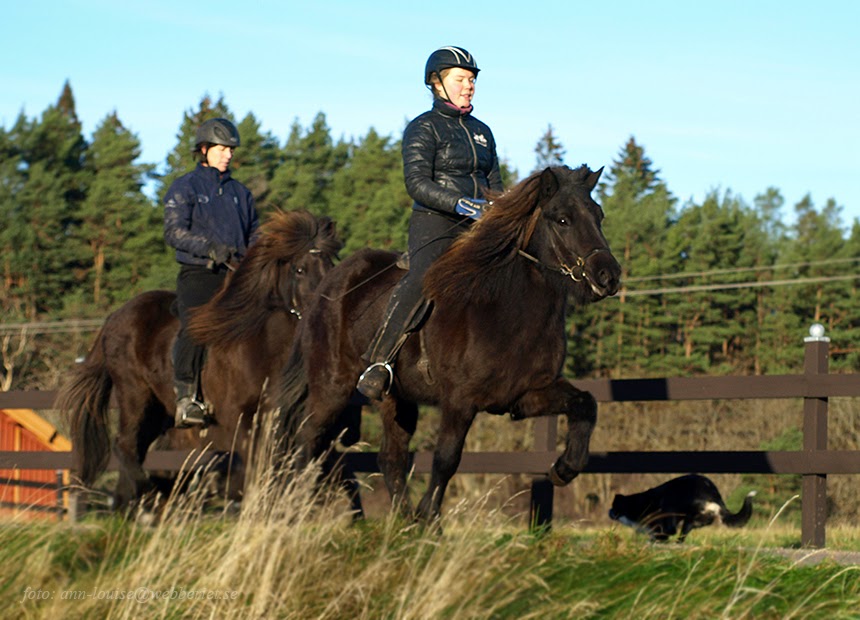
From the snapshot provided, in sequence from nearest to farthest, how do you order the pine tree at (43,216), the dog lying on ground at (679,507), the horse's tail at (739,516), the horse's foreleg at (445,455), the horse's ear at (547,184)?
the horse's foreleg at (445,455)
the horse's ear at (547,184)
the dog lying on ground at (679,507)
the horse's tail at (739,516)
the pine tree at (43,216)

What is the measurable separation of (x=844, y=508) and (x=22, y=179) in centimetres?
4336

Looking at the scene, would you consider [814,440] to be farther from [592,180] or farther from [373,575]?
[373,575]

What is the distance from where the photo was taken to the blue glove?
8.26 metres

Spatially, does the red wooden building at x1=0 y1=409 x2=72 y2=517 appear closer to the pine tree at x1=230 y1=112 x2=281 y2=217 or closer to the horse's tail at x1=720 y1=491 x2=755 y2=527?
the horse's tail at x1=720 y1=491 x2=755 y2=527

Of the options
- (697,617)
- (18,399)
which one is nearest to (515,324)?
(697,617)

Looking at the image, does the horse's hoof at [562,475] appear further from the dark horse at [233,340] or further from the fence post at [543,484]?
the dark horse at [233,340]

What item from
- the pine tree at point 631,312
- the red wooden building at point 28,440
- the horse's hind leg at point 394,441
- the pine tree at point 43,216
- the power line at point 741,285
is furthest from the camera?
the pine tree at point 43,216

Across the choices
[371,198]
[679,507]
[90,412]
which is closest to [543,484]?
[679,507]

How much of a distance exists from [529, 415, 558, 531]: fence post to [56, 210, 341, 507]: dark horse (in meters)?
2.16

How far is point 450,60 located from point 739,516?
4646mm

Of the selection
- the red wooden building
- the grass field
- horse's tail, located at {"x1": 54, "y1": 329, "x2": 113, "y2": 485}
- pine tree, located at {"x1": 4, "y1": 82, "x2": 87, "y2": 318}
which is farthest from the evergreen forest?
the grass field

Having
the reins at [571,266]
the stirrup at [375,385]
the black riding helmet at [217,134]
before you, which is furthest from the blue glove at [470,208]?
the black riding helmet at [217,134]

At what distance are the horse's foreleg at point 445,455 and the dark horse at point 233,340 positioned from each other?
2555 mm

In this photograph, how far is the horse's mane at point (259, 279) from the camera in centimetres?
1055
